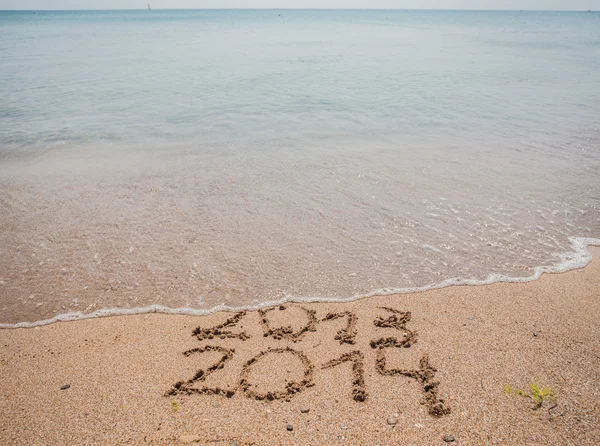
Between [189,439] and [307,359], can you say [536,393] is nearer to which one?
[307,359]

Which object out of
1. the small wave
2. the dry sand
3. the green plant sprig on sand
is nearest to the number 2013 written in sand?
the dry sand

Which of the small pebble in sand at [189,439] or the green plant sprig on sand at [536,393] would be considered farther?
the green plant sprig on sand at [536,393]

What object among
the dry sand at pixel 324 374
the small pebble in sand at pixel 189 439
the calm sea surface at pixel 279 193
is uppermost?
the calm sea surface at pixel 279 193

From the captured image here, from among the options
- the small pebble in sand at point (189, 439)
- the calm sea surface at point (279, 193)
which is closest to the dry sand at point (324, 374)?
the small pebble in sand at point (189, 439)

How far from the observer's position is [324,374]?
2887mm

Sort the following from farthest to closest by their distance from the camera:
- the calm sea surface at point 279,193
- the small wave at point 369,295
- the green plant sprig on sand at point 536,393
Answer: the calm sea surface at point 279,193 → the small wave at point 369,295 → the green plant sprig on sand at point 536,393

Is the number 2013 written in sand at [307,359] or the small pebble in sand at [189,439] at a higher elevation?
the number 2013 written in sand at [307,359]

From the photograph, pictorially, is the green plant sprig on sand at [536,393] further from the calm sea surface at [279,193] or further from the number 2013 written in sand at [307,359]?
the calm sea surface at [279,193]

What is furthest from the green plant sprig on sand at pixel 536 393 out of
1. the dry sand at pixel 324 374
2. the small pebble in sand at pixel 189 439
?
the small pebble in sand at pixel 189 439

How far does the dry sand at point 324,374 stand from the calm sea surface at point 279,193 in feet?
Answer: 1.33

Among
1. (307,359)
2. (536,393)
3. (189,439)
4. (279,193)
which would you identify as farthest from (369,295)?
(279,193)

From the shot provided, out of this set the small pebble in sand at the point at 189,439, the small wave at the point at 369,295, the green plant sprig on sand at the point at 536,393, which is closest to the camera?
the small pebble in sand at the point at 189,439

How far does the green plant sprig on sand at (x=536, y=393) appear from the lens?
263 cm

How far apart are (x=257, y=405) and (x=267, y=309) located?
108 cm
